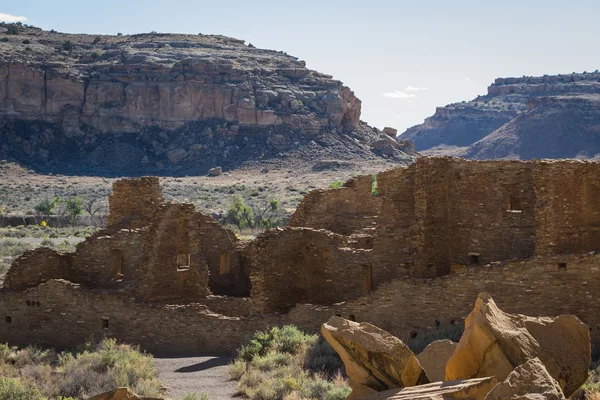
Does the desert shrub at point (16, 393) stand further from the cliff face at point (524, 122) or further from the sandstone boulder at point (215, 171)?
the cliff face at point (524, 122)

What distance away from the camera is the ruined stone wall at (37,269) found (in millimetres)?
23344

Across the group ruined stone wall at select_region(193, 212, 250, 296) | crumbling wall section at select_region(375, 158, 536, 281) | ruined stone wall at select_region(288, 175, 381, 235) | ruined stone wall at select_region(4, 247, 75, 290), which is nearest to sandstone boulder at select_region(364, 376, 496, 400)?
crumbling wall section at select_region(375, 158, 536, 281)

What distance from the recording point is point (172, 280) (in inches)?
891

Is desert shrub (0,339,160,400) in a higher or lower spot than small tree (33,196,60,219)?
lower

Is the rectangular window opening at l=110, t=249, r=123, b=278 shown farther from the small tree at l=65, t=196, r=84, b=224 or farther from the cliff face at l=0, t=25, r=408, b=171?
the cliff face at l=0, t=25, r=408, b=171

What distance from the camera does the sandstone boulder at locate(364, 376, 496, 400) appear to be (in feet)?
31.9

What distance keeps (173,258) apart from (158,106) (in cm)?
7465

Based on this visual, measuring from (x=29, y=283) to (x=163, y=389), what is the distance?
8653 mm

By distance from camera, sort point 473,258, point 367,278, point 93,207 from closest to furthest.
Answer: point 473,258
point 367,278
point 93,207

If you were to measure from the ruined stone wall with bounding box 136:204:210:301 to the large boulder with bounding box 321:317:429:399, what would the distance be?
10.8m

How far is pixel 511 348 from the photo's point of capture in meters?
10.8

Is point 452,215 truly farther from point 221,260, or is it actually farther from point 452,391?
point 452,391

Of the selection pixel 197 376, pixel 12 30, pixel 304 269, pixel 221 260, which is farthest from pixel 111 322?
pixel 12 30

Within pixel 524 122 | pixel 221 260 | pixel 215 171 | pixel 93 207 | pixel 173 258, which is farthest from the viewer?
pixel 524 122
